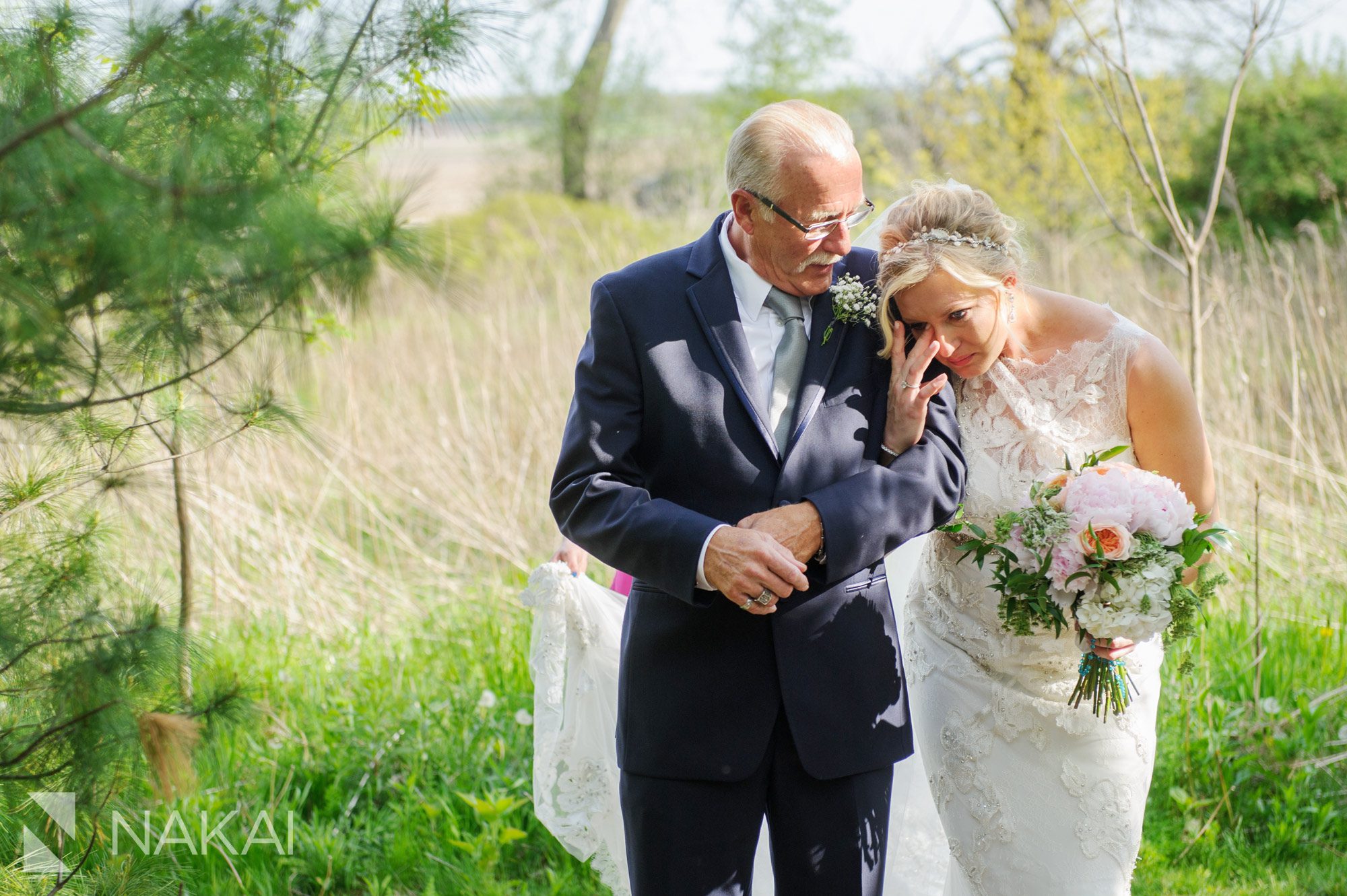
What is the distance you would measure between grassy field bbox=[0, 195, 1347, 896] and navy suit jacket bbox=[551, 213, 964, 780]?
21.5 inches

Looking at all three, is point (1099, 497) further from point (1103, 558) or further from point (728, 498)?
point (728, 498)

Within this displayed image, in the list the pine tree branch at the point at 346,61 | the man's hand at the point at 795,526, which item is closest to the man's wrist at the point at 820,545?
the man's hand at the point at 795,526

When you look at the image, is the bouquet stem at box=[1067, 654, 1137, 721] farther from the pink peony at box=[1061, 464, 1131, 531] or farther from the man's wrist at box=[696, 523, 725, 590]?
the man's wrist at box=[696, 523, 725, 590]

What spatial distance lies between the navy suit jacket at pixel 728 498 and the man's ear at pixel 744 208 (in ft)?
0.41

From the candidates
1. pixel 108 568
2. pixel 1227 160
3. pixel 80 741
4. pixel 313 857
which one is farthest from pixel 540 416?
pixel 1227 160

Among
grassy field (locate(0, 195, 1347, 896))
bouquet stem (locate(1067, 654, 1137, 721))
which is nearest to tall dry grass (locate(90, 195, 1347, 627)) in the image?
grassy field (locate(0, 195, 1347, 896))

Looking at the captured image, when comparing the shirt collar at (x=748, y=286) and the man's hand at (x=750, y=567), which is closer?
the man's hand at (x=750, y=567)

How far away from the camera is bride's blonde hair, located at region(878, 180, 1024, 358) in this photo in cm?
235

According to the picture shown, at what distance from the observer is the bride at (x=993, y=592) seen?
247 cm

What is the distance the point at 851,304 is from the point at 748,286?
0.76ft

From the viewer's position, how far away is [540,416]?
583 centimetres

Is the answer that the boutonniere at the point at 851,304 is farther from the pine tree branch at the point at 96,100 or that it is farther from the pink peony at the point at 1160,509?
the pine tree branch at the point at 96,100

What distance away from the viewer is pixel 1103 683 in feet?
7.80

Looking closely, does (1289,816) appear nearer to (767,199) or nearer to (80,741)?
(767,199)
